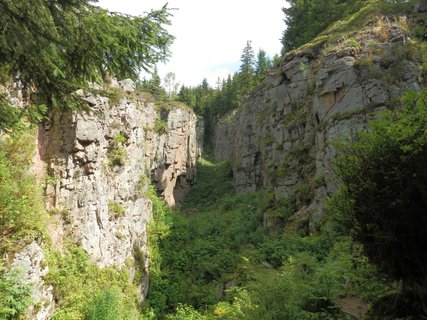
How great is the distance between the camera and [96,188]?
1307 cm

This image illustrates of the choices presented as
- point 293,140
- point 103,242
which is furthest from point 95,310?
point 293,140

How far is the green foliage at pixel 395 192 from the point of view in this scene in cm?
434

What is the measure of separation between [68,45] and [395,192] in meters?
4.82

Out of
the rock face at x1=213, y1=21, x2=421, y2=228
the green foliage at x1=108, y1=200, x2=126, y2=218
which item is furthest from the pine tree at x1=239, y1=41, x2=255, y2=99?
the green foliage at x1=108, y1=200, x2=126, y2=218

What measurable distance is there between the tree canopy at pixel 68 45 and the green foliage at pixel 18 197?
3.66m

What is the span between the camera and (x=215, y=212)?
84.6 feet

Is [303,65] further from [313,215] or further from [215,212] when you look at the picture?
[215,212]

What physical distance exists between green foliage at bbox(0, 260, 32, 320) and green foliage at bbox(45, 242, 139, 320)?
1678 mm

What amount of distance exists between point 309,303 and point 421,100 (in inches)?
185

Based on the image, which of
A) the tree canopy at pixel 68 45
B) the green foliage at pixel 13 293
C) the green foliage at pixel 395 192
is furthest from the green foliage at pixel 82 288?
the green foliage at pixel 395 192

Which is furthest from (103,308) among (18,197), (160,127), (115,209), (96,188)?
(160,127)

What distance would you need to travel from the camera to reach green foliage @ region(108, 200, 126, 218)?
14104 millimetres

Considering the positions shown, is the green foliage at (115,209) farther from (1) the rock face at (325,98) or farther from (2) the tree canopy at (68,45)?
(2) the tree canopy at (68,45)

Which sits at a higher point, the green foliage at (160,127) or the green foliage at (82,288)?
the green foliage at (160,127)
